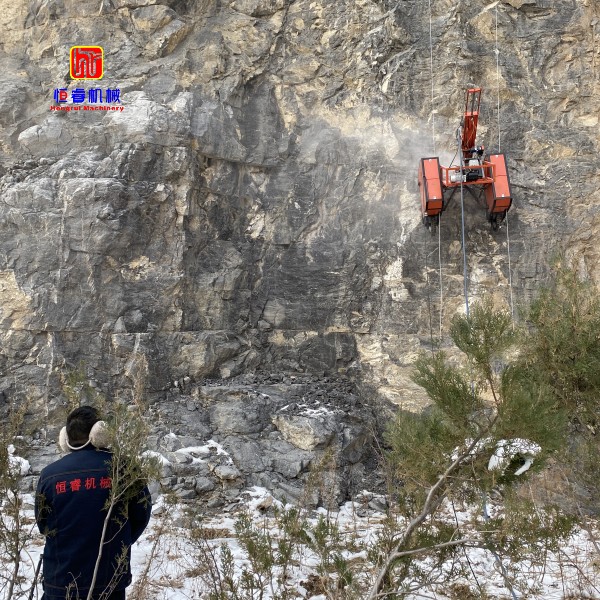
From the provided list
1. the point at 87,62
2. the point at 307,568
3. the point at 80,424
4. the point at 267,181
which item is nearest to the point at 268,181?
the point at 267,181

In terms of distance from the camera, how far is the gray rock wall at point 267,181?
31.8ft

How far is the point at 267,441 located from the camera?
875cm

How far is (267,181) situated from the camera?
36.6 feet

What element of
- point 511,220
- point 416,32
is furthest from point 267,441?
point 416,32

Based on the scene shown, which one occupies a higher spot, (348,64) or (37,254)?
(348,64)

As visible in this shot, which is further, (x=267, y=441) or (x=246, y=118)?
(x=246, y=118)

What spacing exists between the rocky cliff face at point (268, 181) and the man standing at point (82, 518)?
6654mm

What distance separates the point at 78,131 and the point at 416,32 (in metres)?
6.54

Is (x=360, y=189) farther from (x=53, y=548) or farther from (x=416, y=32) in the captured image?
(x=53, y=548)

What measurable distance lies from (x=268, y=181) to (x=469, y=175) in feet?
12.2

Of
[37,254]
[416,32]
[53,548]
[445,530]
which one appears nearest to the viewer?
[53,548]

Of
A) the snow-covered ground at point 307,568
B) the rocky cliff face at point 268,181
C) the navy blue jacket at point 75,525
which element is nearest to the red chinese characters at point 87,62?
the rocky cliff face at point 268,181

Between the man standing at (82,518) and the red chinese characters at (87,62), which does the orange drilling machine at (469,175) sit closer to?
the red chinese characters at (87,62)

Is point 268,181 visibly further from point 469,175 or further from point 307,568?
point 307,568
